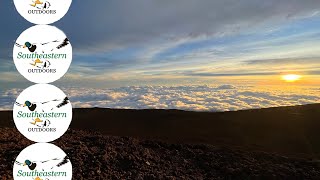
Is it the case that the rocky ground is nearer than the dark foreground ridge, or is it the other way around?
the rocky ground

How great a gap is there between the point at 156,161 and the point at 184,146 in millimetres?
2244

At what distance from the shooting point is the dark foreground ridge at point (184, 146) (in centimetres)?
1025

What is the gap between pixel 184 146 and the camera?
13.0 m

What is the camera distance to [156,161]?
11.0 m

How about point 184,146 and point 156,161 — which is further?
point 184,146

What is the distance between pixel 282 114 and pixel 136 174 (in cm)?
1546

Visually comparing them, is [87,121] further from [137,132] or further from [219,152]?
[219,152]

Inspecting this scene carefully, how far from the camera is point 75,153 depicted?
10391mm

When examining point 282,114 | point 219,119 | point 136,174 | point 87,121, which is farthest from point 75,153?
point 282,114

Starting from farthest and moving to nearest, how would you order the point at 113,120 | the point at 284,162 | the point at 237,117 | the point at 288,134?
the point at 237,117
the point at 113,120
the point at 288,134
the point at 284,162

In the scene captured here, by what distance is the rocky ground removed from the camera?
9.87 meters

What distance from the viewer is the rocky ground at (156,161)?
9867mm

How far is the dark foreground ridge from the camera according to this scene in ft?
33.6

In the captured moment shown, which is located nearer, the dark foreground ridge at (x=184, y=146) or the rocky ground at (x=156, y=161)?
the rocky ground at (x=156, y=161)
